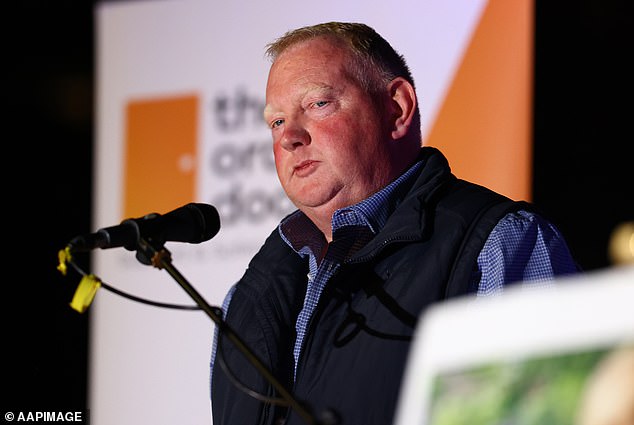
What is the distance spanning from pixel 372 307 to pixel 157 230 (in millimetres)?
611

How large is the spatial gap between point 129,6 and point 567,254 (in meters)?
2.94

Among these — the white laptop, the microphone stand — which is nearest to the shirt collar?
the microphone stand

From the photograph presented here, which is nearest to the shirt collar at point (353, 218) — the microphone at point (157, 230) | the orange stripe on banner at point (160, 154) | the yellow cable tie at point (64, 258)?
the microphone at point (157, 230)

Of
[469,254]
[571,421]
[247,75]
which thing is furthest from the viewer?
[247,75]

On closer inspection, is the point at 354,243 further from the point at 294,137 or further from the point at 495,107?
the point at 495,107

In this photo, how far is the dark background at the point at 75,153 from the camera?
3.59 meters

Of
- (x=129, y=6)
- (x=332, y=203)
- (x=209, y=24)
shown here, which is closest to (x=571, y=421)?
(x=332, y=203)

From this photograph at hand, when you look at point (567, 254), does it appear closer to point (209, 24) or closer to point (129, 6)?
point (209, 24)

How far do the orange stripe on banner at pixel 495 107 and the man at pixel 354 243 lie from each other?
679mm

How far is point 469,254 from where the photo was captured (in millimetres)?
2393

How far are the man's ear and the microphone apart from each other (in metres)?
0.85

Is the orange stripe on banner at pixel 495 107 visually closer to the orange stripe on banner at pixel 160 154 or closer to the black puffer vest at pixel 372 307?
the black puffer vest at pixel 372 307

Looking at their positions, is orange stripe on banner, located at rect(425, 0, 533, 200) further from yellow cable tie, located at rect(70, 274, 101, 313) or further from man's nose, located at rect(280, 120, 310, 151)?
yellow cable tie, located at rect(70, 274, 101, 313)

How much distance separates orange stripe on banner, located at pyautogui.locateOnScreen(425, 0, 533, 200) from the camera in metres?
3.51
